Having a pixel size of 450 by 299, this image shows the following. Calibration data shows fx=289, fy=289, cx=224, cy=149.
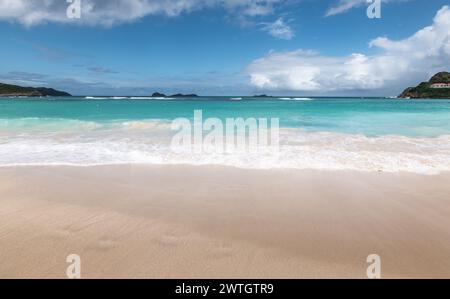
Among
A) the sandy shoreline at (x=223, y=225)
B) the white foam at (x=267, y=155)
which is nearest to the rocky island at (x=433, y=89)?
the white foam at (x=267, y=155)

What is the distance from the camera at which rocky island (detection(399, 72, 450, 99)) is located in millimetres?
103312

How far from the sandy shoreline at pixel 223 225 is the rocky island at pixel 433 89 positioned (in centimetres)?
11859

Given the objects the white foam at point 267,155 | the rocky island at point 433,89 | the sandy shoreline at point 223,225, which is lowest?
the sandy shoreline at point 223,225

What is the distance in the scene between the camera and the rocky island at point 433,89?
103 m

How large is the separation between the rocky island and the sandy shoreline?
119 meters

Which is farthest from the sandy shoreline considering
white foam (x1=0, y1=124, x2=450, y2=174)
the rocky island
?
the rocky island

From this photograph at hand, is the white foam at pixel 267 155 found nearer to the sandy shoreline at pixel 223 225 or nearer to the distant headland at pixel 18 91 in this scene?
the sandy shoreline at pixel 223 225

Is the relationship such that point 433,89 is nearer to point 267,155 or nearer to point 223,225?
point 267,155

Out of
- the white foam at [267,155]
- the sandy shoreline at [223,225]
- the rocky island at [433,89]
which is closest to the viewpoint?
the sandy shoreline at [223,225]

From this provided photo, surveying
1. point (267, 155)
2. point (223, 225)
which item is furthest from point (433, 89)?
point (223, 225)

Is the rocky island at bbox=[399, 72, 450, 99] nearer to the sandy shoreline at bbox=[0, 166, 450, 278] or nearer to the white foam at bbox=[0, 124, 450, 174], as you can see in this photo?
the white foam at bbox=[0, 124, 450, 174]

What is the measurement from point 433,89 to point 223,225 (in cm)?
13369

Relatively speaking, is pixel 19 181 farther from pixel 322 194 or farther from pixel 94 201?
pixel 322 194

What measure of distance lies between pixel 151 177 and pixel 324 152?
16.1 ft
